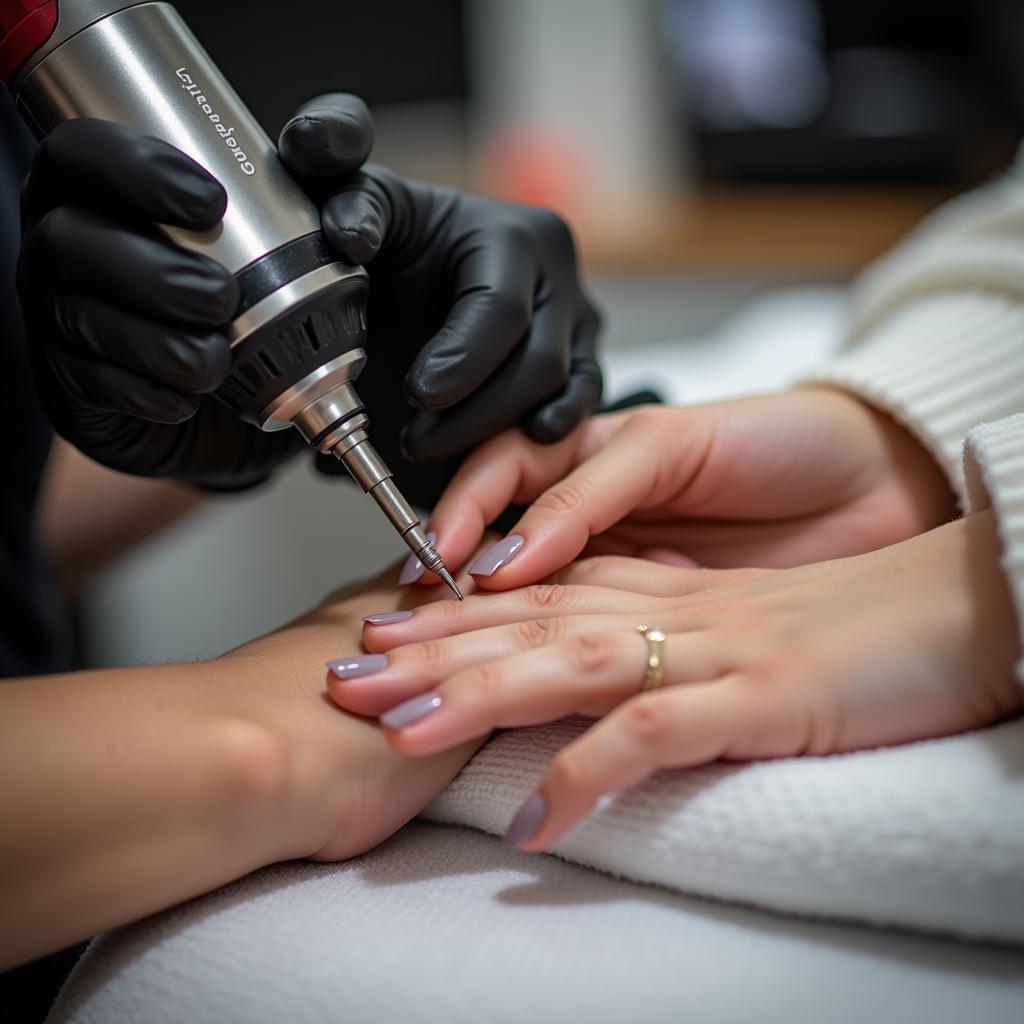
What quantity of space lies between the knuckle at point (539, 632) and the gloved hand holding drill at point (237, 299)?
0.47 feet

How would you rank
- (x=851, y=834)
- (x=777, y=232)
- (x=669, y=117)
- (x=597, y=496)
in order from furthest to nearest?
(x=669, y=117) → (x=777, y=232) → (x=597, y=496) → (x=851, y=834)

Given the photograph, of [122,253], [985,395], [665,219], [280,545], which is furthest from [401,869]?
[665,219]

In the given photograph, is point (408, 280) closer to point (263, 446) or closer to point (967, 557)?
point (263, 446)

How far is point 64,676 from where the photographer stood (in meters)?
0.47

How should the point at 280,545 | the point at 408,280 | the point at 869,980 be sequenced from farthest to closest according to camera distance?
1. the point at 280,545
2. the point at 408,280
3. the point at 869,980

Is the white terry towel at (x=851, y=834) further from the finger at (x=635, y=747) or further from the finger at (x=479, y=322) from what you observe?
the finger at (x=479, y=322)

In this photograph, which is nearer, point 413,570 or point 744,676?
point 744,676

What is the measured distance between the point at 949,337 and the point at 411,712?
55 cm

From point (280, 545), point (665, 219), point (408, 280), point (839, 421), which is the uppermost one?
point (408, 280)

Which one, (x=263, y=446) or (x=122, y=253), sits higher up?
(x=122, y=253)

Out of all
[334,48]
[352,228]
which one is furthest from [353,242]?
[334,48]

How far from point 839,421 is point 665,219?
1.78 metres

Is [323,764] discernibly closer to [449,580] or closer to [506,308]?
[449,580]

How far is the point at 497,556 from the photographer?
1.90ft
